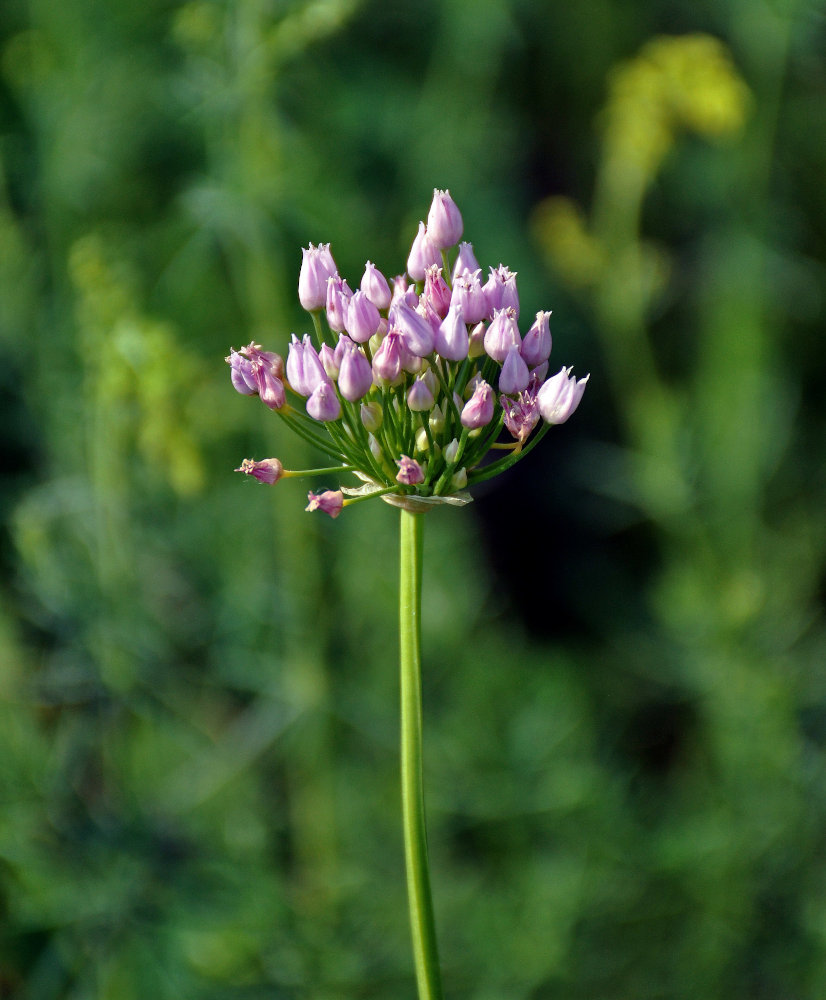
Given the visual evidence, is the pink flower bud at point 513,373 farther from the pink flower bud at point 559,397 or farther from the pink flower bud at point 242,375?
the pink flower bud at point 242,375

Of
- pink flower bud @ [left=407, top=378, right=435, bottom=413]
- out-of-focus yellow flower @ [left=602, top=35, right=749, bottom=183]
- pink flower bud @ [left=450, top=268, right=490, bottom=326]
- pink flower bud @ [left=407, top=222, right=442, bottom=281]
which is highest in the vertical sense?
out-of-focus yellow flower @ [left=602, top=35, right=749, bottom=183]

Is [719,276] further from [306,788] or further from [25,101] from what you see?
[25,101]

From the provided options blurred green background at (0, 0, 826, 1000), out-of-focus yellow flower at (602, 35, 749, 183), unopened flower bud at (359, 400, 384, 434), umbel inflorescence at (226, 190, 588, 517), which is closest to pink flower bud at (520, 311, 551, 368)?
umbel inflorescence at (226, 190, 588, 517)

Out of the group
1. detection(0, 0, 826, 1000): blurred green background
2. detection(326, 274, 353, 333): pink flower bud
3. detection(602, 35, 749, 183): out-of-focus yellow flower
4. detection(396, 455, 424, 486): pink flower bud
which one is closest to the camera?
detection(396, 455, 424, 486): pink flower bud

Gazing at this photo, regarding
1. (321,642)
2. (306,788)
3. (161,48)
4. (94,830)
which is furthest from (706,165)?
(94,830)

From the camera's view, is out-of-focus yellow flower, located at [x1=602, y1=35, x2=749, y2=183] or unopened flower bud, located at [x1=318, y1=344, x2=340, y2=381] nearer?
unopened flower bud, located at [x1=318, y1=344, x2=340, y2=381]

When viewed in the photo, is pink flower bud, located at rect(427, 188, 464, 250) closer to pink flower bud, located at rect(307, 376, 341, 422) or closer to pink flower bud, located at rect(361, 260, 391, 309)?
pink flower bud, located at rect(361, 260, 391, 309)

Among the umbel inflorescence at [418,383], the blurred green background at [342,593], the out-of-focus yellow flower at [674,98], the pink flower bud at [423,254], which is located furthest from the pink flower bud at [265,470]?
the out-of-focus yellow flower at [674,98]
